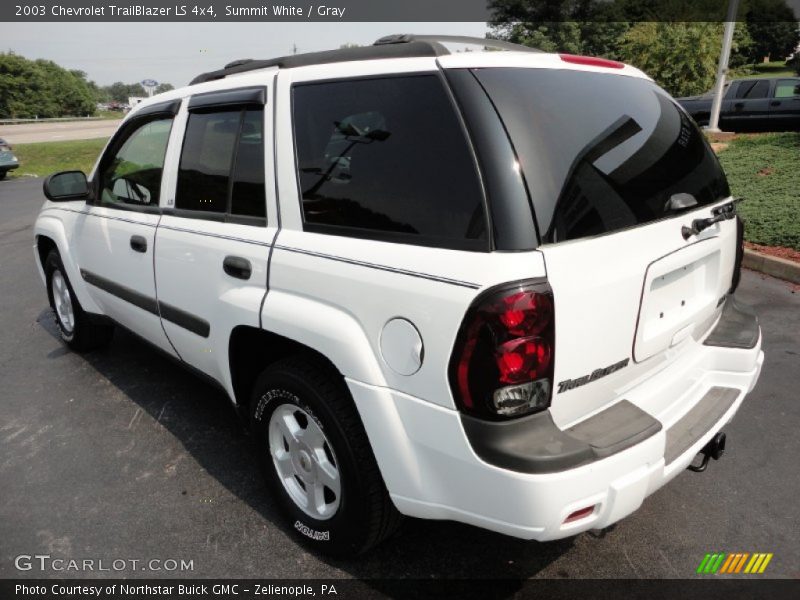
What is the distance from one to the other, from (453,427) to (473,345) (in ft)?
0.86

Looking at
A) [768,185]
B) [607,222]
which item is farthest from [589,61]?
[768,185]

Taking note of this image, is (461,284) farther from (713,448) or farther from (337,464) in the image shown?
(713,448)

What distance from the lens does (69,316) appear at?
4.36 metres

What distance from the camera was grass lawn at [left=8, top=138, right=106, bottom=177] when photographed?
20.7m

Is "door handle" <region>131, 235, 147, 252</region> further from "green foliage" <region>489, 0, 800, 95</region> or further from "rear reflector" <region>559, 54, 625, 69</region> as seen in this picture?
"green foliage" <region>489, 0, 800, 95</region>

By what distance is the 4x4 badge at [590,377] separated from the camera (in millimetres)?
1704

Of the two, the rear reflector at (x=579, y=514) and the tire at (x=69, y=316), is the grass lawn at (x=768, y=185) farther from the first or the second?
the tire at (x=69, y=316)

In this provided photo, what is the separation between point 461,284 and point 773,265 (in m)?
5.54

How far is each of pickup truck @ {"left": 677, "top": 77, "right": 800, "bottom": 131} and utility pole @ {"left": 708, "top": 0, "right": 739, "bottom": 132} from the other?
453 mm

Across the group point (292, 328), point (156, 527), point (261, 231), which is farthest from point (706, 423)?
point (156, 527)

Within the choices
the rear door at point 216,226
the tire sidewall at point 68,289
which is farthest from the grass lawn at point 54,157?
the rear door at point 216,226

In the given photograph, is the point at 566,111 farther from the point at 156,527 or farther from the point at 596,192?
the point at 156,527

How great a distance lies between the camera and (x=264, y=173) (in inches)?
91.0

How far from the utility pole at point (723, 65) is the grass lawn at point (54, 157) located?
18907 millimetres
